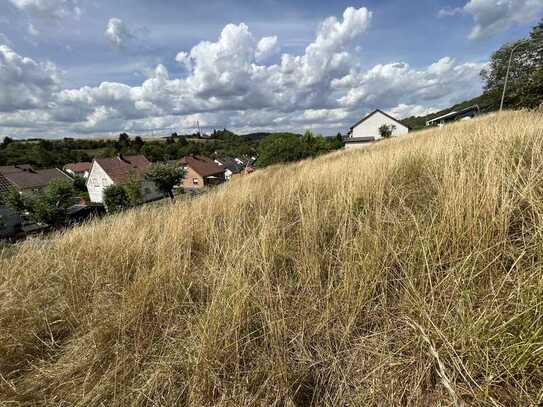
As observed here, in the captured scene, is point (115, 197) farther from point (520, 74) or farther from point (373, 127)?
point (520, 74)

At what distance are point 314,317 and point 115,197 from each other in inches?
1761

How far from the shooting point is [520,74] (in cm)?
3195

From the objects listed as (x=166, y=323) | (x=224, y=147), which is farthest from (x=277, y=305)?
(x=224, y=147)

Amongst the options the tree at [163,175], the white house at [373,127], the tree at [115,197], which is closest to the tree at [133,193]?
the tree at [115,197]

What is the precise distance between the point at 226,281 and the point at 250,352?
19.3 inches

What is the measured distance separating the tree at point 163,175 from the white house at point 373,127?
116 feet

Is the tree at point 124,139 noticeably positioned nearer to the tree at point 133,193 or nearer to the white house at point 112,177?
the white house at point 112,177

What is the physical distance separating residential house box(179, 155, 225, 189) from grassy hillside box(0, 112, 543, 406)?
57126mm

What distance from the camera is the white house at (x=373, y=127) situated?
2028 inches

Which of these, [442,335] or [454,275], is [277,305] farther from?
[454,275]

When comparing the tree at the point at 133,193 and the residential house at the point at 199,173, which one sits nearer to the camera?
the tree at the point at 133,193

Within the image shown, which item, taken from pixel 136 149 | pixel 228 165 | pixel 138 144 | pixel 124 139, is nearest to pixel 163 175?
pixel 228 165

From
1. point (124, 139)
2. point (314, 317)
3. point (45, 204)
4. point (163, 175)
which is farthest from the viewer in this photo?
point (124, 139)

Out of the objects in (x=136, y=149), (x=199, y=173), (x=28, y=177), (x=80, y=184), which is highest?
(x=136, y=149)
